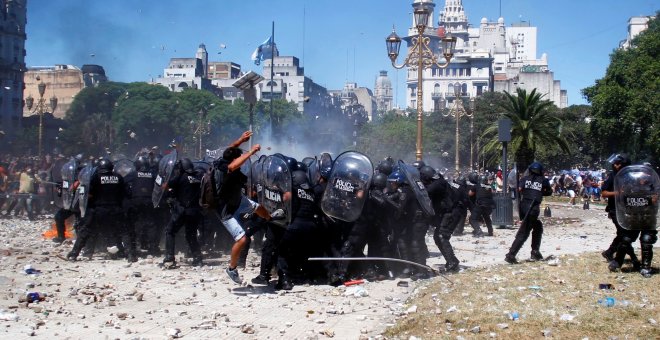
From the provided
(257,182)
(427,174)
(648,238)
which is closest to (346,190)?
(257,182)

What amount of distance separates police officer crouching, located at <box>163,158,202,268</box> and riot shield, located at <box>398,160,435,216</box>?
3433mm

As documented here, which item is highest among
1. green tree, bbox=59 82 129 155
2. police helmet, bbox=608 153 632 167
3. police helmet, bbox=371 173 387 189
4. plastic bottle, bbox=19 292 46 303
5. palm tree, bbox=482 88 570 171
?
green tree, bbox=59 82 129 155

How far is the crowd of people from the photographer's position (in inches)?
439

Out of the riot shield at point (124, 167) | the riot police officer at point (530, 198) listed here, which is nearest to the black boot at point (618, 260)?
the riot police officer at point (530, 198)

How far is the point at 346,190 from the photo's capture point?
11.3 meters

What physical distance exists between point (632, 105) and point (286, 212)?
142ft

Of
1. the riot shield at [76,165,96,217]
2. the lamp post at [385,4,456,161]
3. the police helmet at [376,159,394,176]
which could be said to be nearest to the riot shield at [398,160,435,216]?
the police helmet at [376,159,394,176]

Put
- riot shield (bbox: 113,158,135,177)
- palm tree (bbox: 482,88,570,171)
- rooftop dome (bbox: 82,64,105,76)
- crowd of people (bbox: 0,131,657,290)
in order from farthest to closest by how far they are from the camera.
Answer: rooftop dome (bbox: 82,64,105,76) → palm tree (bbox: 482,88,570,171) → riot shield (bbox: 113,158,135,177) → crowd of people (bbox: 0,131,657,290)

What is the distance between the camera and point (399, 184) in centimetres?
1253

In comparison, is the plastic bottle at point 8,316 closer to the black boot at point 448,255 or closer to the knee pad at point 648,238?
the black boot at point 448,255

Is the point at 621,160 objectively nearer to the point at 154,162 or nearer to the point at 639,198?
the point at 639,198

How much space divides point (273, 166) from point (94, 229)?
4.55 meters

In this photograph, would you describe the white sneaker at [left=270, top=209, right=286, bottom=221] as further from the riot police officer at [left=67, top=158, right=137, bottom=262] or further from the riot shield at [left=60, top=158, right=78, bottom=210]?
the riot shield at [left=60, top=158, right=78, bottom=210]

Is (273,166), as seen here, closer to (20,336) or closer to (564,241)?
(20,336)
